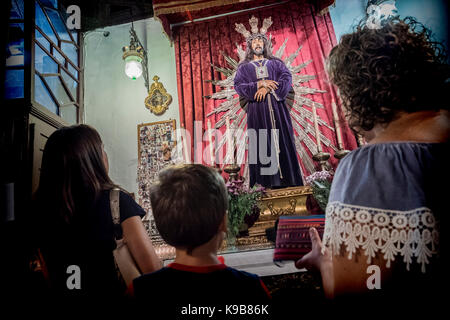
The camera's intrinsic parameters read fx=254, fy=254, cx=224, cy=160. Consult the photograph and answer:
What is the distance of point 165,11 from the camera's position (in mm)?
3523

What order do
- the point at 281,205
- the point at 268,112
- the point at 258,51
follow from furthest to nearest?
1. the point at 258,51
2. the point at 268,112
3. the point at 281,205

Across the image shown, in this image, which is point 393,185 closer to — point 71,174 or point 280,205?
point 71,174

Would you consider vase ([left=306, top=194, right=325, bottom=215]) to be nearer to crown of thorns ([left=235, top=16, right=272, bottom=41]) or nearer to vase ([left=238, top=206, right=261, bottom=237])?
vase ([left=238, top=206, right=261, bottom=237])

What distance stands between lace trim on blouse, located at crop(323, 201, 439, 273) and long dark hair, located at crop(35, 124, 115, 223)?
0.99 meters

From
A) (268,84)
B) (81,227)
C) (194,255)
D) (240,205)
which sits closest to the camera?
(194,255)

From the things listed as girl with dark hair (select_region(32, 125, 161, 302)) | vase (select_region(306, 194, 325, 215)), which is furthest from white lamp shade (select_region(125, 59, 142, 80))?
vase (select_region(306, 194, 325, 215))

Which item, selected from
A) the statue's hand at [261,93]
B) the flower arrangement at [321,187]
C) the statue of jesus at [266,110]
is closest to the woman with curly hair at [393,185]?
the flower arrangement at [321,187]

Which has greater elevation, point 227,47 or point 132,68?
point 227,47

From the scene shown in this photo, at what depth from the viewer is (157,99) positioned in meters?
4.20

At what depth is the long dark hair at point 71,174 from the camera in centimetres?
109

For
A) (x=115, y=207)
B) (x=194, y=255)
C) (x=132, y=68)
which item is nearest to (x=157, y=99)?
(x=132, y=68)

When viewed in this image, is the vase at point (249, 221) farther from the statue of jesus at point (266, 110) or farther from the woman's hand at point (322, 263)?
the woman's hand at point (322, 263)

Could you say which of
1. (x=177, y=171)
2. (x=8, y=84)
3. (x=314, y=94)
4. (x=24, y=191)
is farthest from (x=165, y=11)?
(x=177, y=171)

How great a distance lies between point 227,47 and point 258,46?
0.78m
